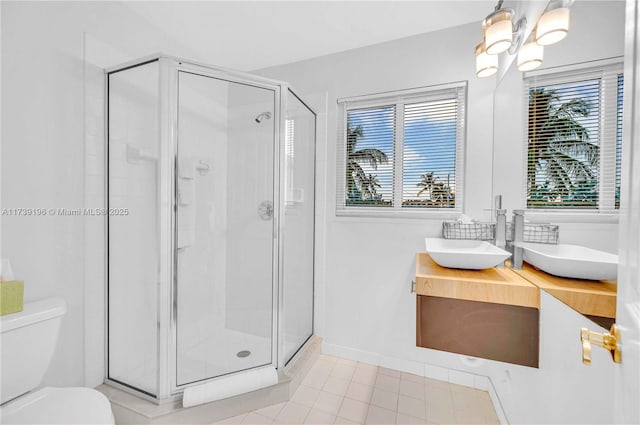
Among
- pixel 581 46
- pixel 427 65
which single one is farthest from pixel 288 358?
pixel 427 65

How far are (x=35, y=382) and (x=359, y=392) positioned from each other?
5.45 ft

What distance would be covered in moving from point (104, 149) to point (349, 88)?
67.0 inches

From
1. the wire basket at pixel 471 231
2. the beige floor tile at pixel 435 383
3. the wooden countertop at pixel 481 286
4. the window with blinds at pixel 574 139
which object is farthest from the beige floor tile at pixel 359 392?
the window with blinds at pixel 574 139

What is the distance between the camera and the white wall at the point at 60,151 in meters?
1.30

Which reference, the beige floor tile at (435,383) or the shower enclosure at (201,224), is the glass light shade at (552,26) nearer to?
the shower enclosure at (201,224)

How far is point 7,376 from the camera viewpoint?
111cm

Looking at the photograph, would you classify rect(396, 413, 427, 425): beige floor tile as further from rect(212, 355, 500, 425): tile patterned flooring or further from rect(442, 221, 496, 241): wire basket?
rect(442, 221, 496, 241): wire basket

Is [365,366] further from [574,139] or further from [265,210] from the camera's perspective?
[574,139]

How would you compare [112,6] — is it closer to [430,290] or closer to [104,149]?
[104,149]

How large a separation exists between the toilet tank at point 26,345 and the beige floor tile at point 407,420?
1.75 meters

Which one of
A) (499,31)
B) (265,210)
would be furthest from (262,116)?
(499,31)

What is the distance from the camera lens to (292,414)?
1625mm

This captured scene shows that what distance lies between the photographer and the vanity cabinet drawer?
112 cm

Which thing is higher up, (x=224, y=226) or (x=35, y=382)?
(x=224, y=226)
